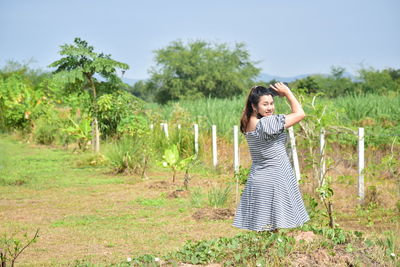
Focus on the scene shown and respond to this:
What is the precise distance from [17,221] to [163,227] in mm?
2140

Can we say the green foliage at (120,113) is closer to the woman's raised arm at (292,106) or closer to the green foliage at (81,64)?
the green foliage at (81,64)

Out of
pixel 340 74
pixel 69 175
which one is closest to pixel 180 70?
Answer: pixel 340 74

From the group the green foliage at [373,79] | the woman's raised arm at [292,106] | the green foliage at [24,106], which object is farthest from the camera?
the green foliage at [373,79]

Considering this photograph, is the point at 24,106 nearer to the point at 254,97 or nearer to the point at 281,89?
the point at 254,97

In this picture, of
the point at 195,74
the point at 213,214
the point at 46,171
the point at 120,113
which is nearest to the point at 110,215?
the point at 213,214

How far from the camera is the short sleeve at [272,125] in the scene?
4570 mm

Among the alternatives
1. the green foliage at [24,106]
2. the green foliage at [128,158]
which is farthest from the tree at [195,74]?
the green foliage at [128,158]

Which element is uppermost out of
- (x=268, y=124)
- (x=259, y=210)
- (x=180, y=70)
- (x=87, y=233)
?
(x=180, y=70)

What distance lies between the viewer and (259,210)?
4.76 meters

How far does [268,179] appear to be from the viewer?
4.75 metres

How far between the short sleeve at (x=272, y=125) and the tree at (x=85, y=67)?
10.2m

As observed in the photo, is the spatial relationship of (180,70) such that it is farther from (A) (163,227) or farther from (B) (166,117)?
(A) (163,227)

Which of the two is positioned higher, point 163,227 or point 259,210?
point 259,210

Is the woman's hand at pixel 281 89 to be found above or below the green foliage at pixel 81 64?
below
